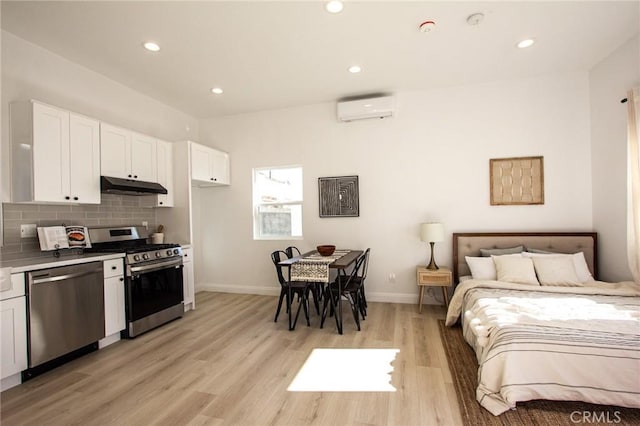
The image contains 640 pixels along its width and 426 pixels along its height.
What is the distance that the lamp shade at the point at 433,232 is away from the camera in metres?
3.66

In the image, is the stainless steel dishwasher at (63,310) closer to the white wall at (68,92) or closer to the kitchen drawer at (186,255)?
the white wall at (68,92)

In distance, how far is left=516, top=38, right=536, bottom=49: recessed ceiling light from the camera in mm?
2857

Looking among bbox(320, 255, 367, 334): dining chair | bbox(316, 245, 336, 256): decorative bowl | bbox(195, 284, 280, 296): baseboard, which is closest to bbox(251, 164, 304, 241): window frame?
bbox(195, 284, 280, 296): baseboard

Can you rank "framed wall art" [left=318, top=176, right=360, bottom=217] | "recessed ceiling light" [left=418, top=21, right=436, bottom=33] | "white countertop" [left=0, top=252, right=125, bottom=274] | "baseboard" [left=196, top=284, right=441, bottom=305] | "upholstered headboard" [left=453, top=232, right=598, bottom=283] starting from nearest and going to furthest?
1. "white countertop" [left=0, top=252, right=125, bottom=274]
2. "recessed ceiling light" [left=418, top=21, right=436, bottom=33]
3. "upholstered headboard" [left=453, top=232, right=598, bottom=283]
4. "baseboard" [left=196, top=284, right=441, bottom=305]
5. "framed wall art" [left=318, top=176, right=360, bottom=217]

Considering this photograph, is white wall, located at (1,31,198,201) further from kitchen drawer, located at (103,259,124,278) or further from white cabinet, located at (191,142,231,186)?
kitchen drawer, located at (103,259,124,278)

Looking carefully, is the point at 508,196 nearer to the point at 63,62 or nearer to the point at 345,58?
the point at 345,58

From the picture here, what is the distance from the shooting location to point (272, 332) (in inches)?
127

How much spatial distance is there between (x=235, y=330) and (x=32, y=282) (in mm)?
1836

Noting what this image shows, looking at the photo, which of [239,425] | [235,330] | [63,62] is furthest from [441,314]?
[63,62]

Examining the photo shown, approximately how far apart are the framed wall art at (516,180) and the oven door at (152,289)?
4.22 meters

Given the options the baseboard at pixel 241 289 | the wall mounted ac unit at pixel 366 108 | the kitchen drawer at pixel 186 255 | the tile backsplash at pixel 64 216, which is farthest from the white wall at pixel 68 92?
the wall mounted ac unit at pixel 366 108

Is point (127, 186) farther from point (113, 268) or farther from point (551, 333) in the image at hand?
point (551, 333)

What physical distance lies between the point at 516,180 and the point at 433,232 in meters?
1.29

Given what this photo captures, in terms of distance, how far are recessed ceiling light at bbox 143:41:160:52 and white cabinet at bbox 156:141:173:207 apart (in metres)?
1.33
